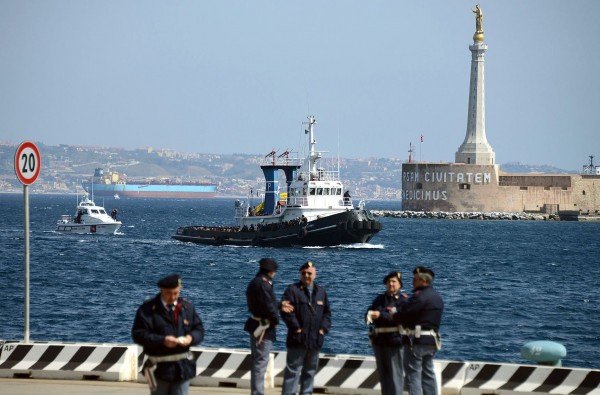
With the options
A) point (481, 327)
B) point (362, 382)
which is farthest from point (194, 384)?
point (481, 327)

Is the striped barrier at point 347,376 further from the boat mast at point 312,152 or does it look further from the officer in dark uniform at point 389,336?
the boat mast at point 312,152

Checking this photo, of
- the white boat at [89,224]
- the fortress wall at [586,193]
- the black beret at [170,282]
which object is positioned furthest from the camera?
the fortress wall at [586,193]

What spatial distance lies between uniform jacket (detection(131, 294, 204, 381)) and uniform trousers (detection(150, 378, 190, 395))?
5 cm

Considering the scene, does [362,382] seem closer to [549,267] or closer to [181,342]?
[181,342]

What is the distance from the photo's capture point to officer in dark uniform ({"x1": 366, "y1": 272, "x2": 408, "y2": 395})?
13531mm

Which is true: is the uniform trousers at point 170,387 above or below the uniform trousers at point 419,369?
above

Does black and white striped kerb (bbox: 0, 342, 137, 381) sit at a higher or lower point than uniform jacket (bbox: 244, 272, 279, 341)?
lower

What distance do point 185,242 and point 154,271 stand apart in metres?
22.4

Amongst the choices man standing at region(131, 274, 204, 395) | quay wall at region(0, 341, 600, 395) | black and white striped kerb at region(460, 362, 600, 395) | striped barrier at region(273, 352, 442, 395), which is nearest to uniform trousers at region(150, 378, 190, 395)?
man standing at region(131, 274, 204, 395)

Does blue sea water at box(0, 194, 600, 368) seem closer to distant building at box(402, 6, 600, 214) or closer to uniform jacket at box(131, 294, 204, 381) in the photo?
uniform jacket at box(131, 294, 204, 381)

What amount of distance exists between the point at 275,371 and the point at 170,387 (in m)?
4.51

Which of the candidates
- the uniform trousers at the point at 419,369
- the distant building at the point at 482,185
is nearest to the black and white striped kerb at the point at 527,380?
the uniform trousers at the point at 419,369

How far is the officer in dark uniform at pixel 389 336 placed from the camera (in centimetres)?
1353

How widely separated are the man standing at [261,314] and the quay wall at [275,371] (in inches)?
61.6
